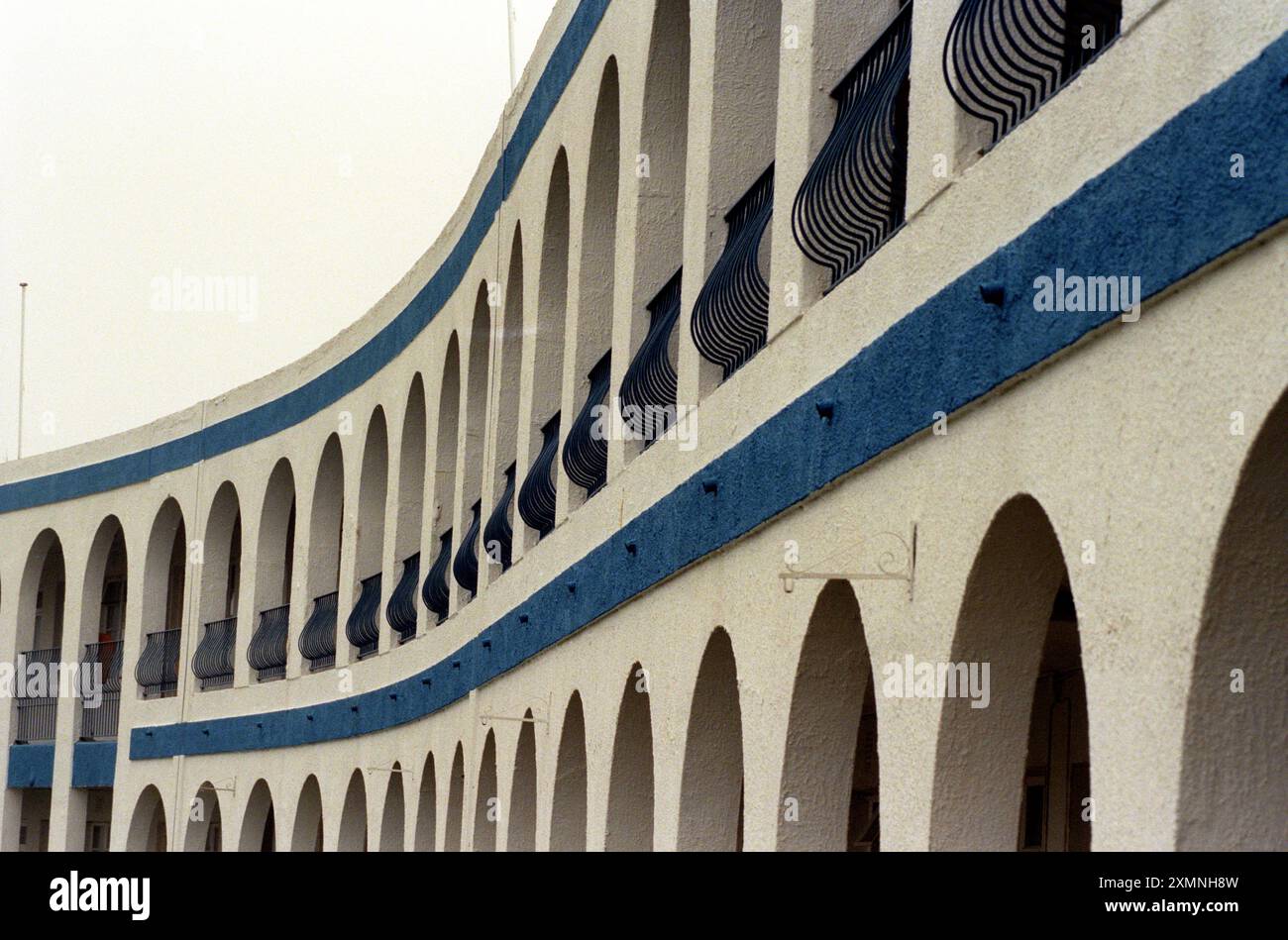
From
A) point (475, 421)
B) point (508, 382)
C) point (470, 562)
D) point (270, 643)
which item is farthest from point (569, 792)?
point (270, 643)

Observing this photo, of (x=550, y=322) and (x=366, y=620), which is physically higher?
(x=550, y=322)

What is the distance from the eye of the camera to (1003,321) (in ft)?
16.8

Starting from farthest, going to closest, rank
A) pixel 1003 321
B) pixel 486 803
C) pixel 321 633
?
pixel 321 633
pixel 486 803
pixel 1003 321

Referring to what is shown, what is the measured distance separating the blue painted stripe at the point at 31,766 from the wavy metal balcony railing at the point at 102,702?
600 millimetres

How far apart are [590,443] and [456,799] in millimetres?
5497

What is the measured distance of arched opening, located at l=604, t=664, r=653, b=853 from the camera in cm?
1005

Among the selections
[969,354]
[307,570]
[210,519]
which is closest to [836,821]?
[969,354]

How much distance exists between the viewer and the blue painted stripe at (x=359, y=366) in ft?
42.8

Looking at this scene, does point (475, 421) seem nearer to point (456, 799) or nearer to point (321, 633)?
point (456, 799)

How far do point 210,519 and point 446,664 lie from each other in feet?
29.0

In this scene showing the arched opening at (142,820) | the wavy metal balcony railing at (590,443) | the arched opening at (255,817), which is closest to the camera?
the wavy metal balcony railing at (590,443)

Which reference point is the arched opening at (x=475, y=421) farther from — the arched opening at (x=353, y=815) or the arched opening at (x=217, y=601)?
the arched opening at (x=217, y=601)

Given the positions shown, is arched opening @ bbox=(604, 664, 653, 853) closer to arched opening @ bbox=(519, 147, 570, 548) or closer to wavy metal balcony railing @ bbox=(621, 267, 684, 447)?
wavy metal balcony railing @ bbox=(621, 267, 684, 447)

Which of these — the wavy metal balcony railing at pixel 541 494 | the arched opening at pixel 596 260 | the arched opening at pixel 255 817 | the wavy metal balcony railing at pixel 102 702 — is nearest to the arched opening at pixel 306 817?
the arched opening at pixel 255 817
